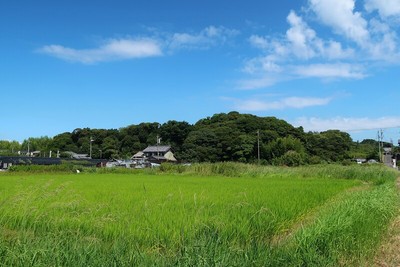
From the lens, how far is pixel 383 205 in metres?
7.88

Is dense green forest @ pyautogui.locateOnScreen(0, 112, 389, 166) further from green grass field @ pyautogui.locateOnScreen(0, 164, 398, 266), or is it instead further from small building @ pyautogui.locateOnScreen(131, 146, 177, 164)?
green grass field @ pyautogui.locateOnScreen(0, 164, 398, 266)

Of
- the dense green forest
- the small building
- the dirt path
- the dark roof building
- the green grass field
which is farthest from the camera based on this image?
the dark roof building

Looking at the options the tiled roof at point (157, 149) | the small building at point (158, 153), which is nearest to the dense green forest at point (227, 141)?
the small building at point (158, 153)

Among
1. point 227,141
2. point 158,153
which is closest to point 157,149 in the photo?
point 158,153

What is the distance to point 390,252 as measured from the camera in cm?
539

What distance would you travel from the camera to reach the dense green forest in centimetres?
5584

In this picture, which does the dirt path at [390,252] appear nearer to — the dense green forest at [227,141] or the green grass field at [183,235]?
the green grass field at [183,235]

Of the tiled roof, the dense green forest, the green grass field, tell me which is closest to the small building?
the tiled roof

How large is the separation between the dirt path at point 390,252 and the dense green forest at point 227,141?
135 feet

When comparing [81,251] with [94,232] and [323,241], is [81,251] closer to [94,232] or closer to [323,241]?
[94,232]

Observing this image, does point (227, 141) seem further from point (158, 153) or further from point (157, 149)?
point (157, 149)

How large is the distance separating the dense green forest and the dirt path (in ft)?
135

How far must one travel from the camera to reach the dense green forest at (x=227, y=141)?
55844 mm

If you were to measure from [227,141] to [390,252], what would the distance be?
54.4 meters
